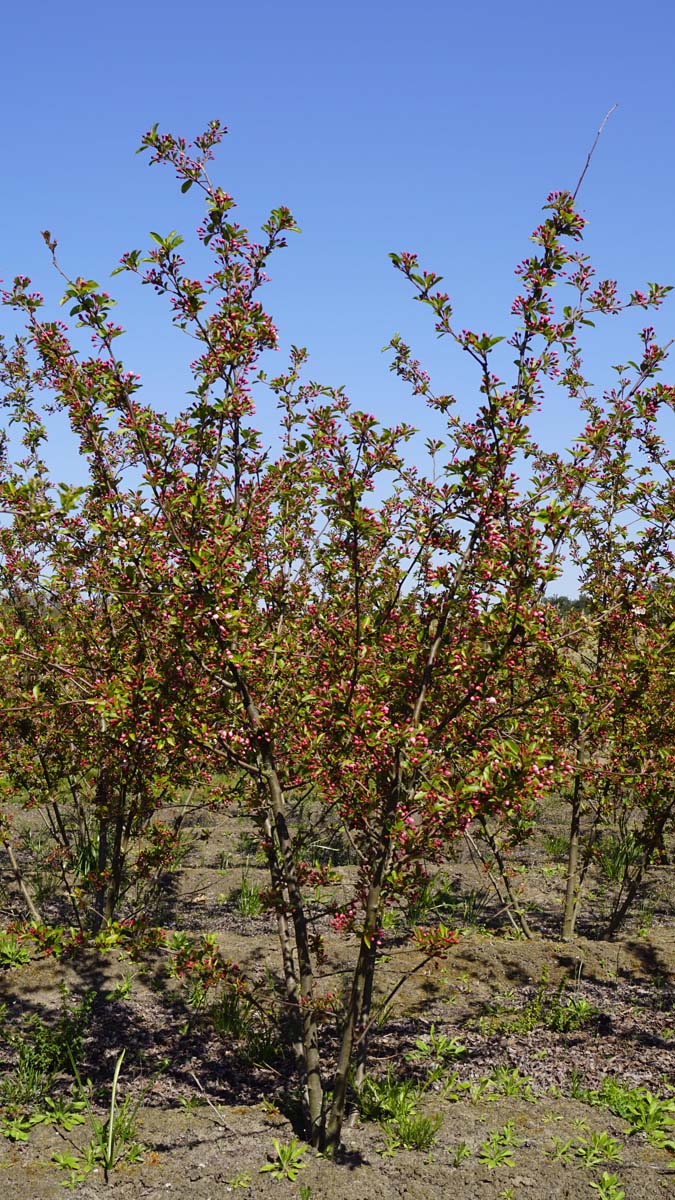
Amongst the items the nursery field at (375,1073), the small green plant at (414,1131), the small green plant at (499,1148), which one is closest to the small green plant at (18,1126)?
the nursery field at (375,1073)

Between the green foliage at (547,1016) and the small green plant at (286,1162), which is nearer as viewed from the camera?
the small green plant at (286,1162)

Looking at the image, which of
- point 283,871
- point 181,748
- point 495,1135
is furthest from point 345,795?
point 495,1135

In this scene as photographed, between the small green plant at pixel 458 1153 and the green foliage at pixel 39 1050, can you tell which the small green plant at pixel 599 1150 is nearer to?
the small green plant at pixel 458 1153

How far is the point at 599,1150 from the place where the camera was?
4637 mm

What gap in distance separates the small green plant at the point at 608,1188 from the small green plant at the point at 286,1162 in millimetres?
1524

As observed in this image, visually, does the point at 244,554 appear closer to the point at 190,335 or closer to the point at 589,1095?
the point at 190,335

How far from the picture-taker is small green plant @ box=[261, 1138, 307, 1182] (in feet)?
14.3

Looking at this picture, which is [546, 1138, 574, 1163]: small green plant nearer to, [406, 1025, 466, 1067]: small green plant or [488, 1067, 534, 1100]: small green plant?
[488, 1067, 534, 1100]: small green plant

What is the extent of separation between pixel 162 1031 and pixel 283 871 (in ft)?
7.63

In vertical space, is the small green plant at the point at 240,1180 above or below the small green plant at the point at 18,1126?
above

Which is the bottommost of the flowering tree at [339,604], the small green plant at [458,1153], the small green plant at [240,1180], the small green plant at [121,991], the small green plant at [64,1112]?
the small green plant at [64,1112]

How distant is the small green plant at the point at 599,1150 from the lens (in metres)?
4.57

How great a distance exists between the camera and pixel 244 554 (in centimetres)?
457

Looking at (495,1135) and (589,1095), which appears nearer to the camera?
(495,1135)
